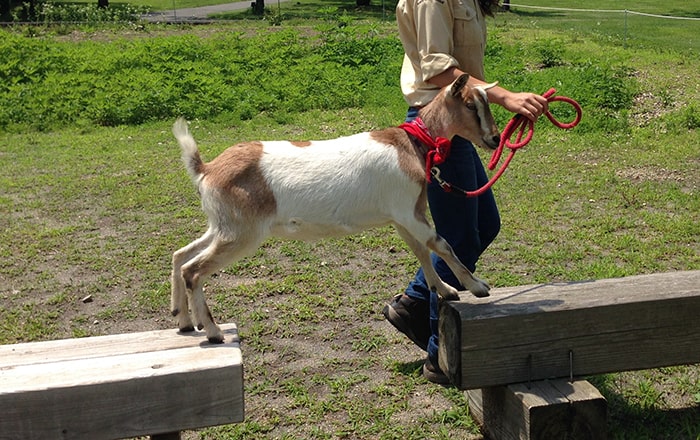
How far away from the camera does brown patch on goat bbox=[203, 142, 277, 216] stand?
3.30 m

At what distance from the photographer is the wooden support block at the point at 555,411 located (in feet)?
10.6

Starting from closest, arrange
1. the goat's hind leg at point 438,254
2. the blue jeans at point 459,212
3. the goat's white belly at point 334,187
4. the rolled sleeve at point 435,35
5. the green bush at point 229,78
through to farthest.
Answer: the goat's white belly at point 334,187 < the goat's hind leg at point 438,254 < the rolled sleeve at point 435,35 < the blue jeans at point 459,212 < the green bush at point 229,78

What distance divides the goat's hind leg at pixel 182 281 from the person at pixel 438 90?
1.22 metres

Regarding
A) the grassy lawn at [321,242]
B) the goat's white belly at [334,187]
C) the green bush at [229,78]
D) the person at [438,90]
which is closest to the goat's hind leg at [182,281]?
the goat's white belly at [334,187]

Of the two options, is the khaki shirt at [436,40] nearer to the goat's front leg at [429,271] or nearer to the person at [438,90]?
the person at [438,90]

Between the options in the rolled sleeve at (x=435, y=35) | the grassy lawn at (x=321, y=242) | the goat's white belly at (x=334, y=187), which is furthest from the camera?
the grassy lawn at (x=321, y=242)

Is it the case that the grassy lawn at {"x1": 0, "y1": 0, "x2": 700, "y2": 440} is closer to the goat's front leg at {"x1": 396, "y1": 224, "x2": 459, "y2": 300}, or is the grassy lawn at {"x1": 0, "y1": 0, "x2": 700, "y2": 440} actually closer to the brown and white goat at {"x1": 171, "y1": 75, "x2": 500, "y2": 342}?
the goat's front leg at {"x1": 396, "y1": 224, "x2": 459, "y2": 300}

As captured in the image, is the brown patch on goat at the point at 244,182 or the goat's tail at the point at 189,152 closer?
the brown patch on goat at the point at 244,182

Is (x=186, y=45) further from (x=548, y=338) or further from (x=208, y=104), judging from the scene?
(x=548, y=338)

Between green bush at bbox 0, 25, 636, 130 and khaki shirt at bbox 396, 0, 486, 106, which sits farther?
green bush at bbox 0, 25, 636, 130

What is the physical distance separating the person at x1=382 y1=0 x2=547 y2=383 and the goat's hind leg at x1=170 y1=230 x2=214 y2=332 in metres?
1.22

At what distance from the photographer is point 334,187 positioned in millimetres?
3381

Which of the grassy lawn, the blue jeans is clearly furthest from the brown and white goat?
the grassy lawn

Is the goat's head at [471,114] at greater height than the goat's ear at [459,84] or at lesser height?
lesser
